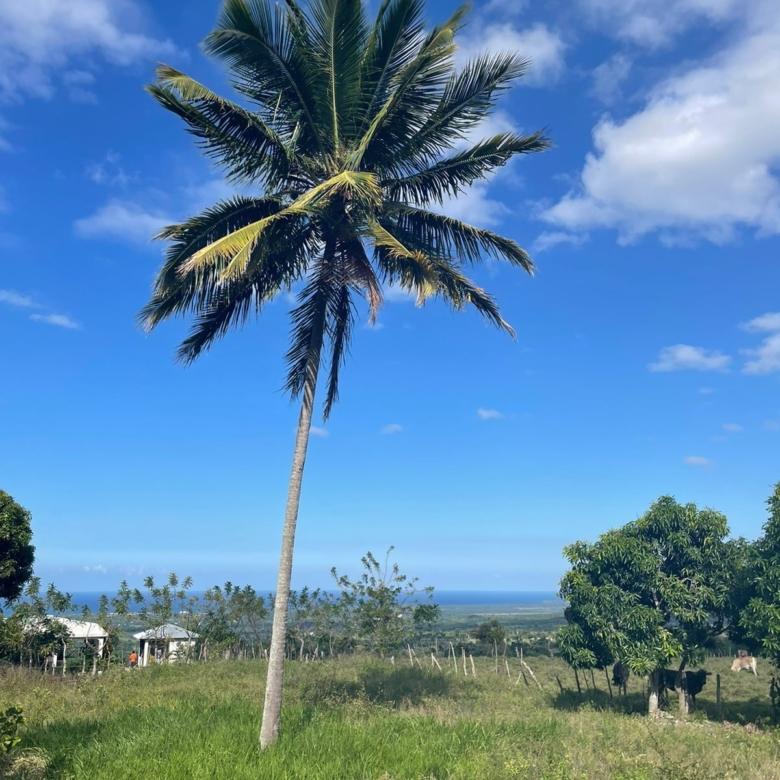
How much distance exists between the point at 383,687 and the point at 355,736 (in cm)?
909

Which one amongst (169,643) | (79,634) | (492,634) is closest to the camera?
(79,634)

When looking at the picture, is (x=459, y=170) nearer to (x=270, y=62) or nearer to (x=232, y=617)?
(x=270, y=62)

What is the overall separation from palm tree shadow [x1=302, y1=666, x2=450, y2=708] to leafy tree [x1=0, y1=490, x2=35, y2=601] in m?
8.98

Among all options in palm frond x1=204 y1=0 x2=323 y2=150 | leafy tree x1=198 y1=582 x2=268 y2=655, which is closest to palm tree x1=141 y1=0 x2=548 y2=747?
palm frond x1=204 y1=0 x2=323 y2=150

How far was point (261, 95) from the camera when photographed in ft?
40.7

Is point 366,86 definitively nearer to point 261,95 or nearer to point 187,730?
point 261,95

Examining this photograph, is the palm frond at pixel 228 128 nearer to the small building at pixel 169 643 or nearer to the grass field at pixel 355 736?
the grass field at pixel 355 736

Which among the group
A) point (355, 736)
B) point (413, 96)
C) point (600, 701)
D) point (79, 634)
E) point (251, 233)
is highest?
point (413, 96)

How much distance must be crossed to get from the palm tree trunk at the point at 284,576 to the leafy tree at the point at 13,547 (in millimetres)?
11086

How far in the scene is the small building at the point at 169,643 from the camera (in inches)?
1276

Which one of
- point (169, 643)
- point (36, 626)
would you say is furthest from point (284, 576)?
point (169, 643)

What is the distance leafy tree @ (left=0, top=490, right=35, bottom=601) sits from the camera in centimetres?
1897

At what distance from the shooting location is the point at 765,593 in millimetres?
17297

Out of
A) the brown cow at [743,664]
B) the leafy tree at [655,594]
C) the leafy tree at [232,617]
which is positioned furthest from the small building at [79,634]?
the brown cow at [743,664]
